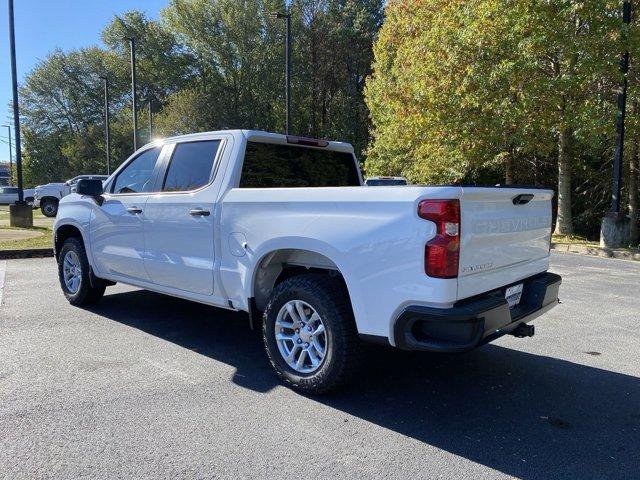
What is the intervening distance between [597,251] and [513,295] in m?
10.9

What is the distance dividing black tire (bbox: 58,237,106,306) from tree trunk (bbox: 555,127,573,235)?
1492 centimetres

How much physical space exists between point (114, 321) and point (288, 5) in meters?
37.3

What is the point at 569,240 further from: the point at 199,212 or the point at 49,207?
the point at 49,207

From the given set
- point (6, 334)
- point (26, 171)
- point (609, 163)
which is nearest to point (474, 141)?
point (609, 163)

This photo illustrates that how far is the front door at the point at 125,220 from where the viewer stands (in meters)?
5.09

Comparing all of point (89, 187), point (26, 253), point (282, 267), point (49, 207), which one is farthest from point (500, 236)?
point (49, 207)

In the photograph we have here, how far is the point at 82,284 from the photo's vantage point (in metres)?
6.09

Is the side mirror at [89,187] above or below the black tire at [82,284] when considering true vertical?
above

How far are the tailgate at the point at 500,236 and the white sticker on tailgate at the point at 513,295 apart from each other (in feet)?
0.21

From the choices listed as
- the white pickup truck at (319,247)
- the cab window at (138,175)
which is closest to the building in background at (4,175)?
the cab window at (138,175)

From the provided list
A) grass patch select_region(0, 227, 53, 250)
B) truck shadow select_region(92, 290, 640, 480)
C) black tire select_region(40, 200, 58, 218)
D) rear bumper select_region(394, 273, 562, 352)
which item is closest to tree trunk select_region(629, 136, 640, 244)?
truck shadow select_region(92, 290, 640, 480)

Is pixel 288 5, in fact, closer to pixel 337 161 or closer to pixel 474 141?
pixel 474 141

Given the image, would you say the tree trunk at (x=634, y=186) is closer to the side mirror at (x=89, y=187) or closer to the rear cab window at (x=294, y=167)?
the rear cab window at (x=294, y=167)

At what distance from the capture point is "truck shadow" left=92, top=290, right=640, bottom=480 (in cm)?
297
